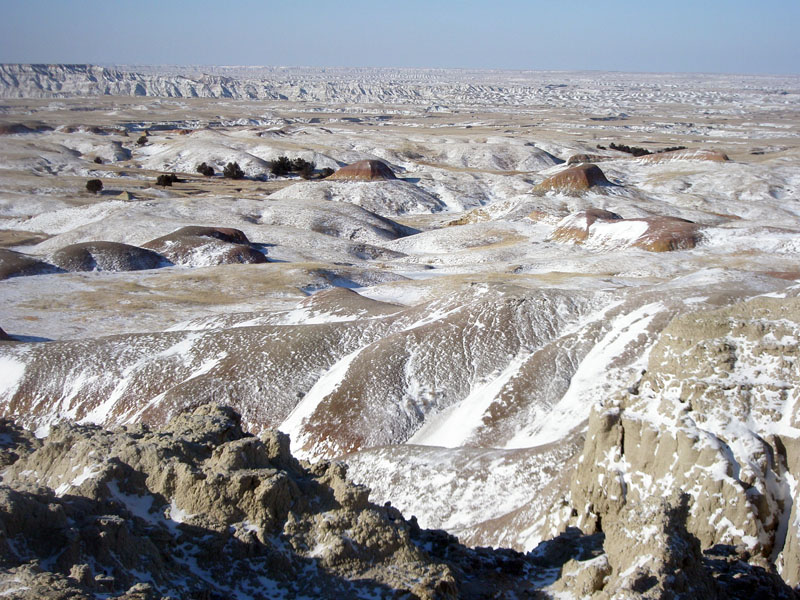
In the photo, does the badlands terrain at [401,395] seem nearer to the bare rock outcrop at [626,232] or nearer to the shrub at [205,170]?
the bare rock outcrop at [626,232]

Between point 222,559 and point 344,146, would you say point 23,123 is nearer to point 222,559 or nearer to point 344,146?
point 344,146

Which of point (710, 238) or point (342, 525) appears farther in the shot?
point (710, 238)

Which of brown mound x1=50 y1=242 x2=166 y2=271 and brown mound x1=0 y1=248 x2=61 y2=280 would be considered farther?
brown mound x1=50 y1=242 x2=166 y2=271

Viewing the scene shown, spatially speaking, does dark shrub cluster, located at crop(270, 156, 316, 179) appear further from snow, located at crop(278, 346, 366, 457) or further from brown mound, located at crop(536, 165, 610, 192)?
snow, located at crop(278, 346, 366, 457)

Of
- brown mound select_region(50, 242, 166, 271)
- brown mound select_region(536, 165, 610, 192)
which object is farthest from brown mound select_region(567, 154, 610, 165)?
brown mound select_region(50, 242, 166, 271)

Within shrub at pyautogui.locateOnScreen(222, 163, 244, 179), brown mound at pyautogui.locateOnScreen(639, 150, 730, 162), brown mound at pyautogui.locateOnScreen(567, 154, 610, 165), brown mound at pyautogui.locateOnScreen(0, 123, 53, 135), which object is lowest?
shrub at pyautogui.locateOnScreen(222, 163, 244, 179)

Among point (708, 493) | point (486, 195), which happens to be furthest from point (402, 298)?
point (486, 195)
